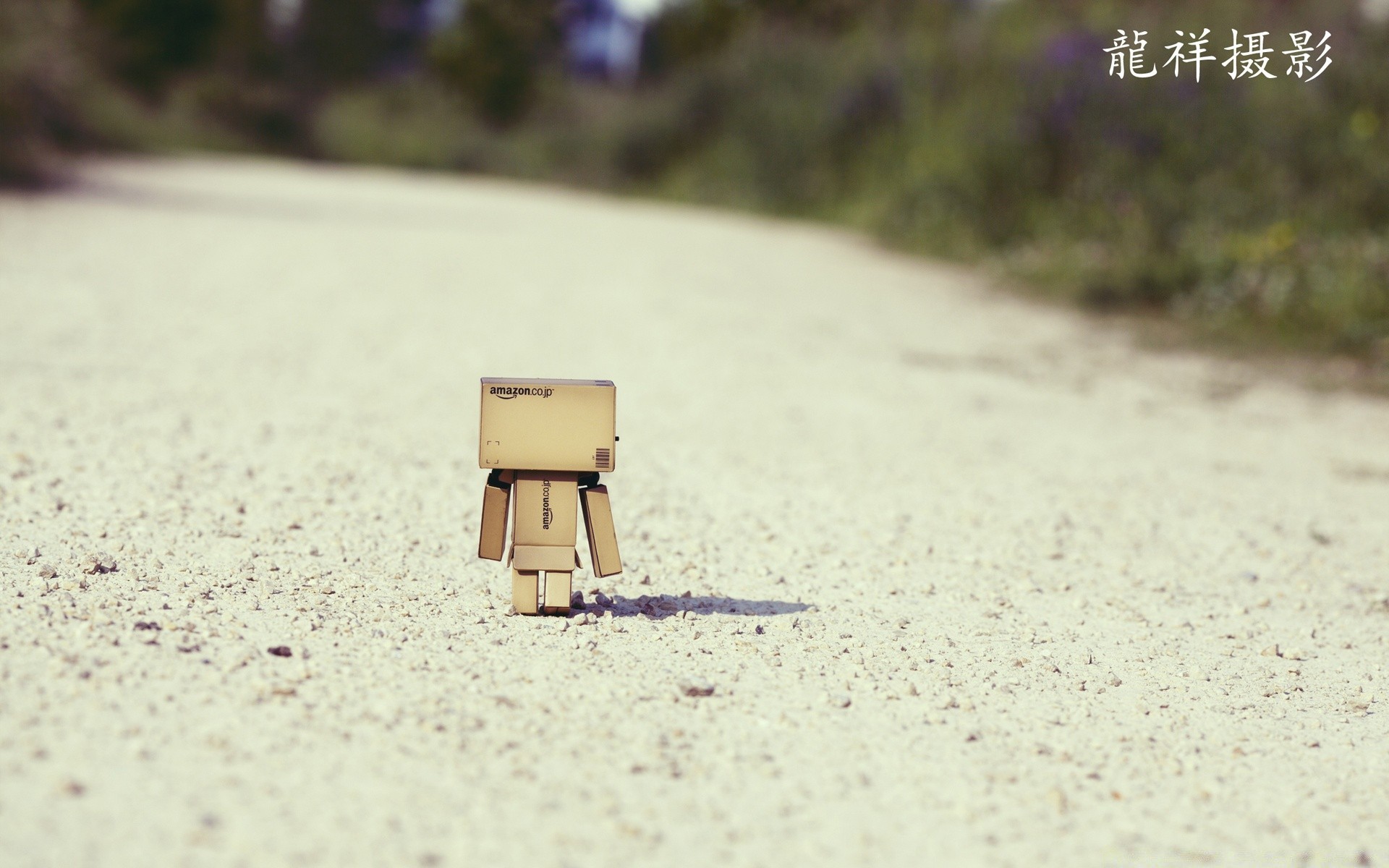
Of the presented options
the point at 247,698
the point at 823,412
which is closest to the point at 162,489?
the point at 247,698

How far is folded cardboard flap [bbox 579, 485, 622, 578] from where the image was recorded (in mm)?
3424

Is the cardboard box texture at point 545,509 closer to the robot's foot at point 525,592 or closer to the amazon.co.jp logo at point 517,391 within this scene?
the robot's foot at point 525,592

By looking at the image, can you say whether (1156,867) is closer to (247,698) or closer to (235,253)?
(247,698)

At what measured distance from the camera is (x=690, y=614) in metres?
3.58

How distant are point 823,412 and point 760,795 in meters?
4.01

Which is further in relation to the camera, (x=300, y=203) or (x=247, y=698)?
(x=300, y=203)

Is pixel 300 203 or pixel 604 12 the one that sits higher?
pixel 604 12

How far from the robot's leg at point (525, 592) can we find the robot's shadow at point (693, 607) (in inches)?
7.1

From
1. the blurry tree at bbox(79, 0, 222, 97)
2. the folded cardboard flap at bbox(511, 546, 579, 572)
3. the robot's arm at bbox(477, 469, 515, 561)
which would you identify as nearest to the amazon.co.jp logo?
the robot's arm at bbox(477, 469, 515, 561)

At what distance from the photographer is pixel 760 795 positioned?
8.52ft

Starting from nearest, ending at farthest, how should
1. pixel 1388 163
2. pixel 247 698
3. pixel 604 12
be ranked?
pixel 247 698 → pixel 1388 163 → pixel 604 12

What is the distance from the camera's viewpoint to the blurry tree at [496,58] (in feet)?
116

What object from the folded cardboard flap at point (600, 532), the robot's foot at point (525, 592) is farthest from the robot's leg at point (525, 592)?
the folded cardboard flap at point (600, 532)

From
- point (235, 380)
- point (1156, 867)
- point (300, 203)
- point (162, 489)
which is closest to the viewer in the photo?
point (1156, 867)
